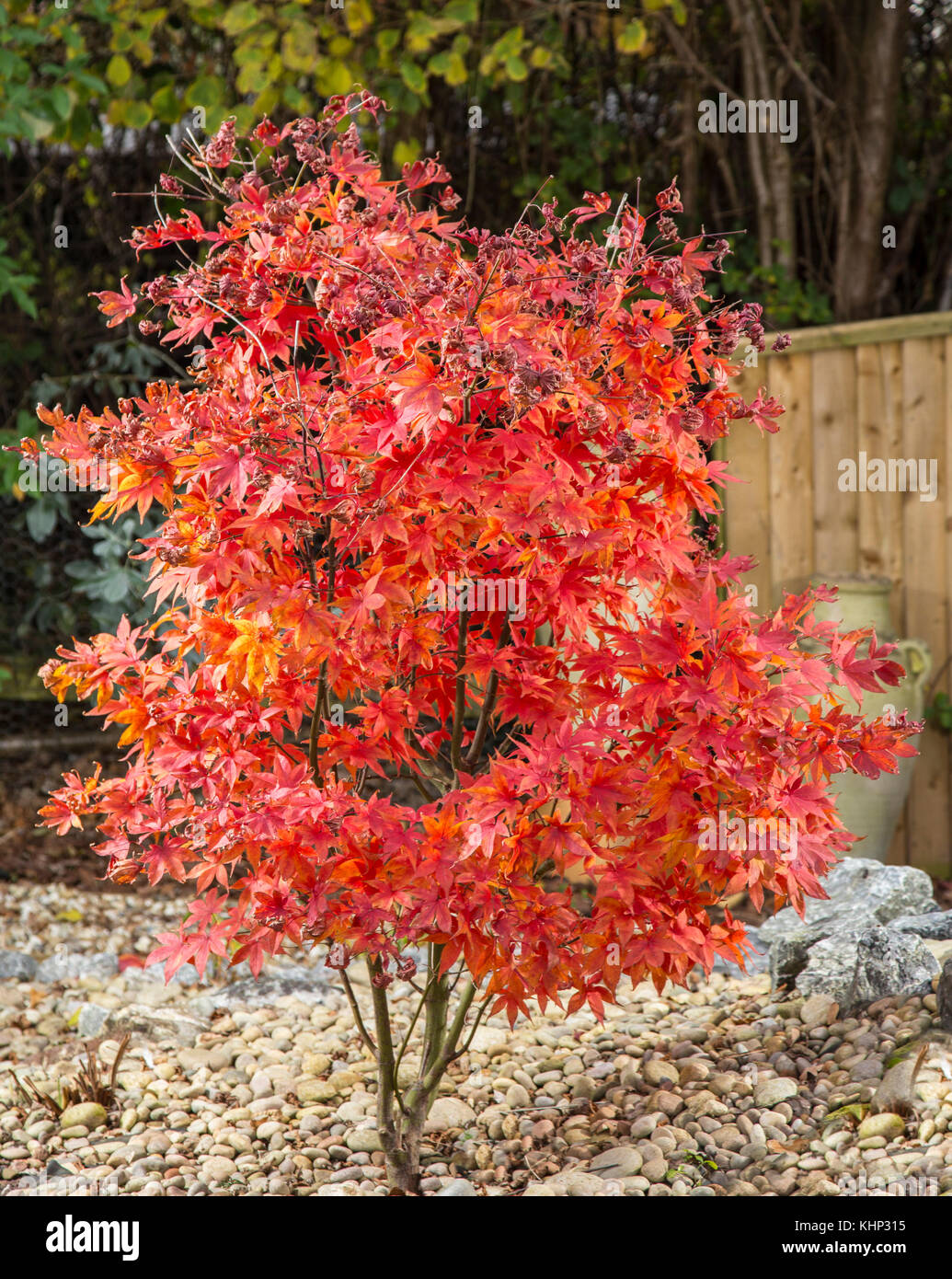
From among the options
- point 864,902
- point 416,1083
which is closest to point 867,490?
point 864,902

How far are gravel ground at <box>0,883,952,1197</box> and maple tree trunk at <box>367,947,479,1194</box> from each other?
0.06m

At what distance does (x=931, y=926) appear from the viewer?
108 inches

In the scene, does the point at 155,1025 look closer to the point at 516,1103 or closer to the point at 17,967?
the point at 17,967

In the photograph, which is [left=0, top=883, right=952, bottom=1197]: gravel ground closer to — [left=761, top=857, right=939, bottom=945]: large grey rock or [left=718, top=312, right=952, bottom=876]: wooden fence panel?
[left=761, top=857, right=939, bottom=945]: large grey rock

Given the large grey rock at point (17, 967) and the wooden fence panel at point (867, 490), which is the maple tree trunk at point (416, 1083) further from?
the wooden fence panel at point (867, 490)

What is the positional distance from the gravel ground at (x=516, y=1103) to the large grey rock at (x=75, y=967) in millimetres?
227

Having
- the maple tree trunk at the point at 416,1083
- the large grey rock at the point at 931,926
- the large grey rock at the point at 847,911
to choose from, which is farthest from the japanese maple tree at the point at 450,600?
the large grey rock at the point at 931,926

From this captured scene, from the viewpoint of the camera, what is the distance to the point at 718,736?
1.68 metres

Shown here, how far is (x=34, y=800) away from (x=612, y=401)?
3633mm

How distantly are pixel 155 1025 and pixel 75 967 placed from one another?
651mm

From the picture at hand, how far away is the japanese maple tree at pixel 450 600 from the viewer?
1.63m

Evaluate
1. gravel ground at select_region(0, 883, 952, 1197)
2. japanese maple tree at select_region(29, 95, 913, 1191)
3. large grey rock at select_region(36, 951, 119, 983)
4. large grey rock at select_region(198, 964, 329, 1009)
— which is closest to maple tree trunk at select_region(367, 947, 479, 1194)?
gravel ground at select_region(0, 883, 952, 1197)
